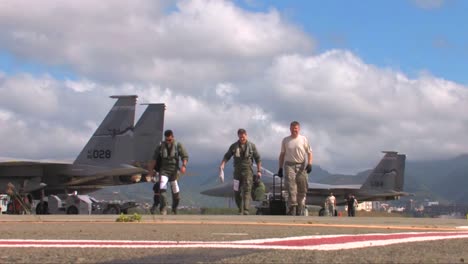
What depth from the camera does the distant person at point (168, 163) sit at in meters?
14.1

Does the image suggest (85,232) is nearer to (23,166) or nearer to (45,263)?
Result: (45,263)

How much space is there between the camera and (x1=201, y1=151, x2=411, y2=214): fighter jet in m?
51.8

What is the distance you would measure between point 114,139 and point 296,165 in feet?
79.7

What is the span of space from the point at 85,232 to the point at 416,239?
362 cm

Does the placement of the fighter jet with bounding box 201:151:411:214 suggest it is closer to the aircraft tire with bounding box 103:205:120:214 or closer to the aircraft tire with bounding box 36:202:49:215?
the aircraft tire with bounding box 103:205:120:214

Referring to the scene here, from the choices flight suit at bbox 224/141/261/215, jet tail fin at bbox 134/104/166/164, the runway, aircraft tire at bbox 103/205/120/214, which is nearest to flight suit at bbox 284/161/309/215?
flight suit at bbox 224/141/261/215

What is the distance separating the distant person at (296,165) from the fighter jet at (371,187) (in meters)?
32.0

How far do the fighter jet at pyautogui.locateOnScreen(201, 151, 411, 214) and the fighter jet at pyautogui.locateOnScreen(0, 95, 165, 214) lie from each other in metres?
11.3

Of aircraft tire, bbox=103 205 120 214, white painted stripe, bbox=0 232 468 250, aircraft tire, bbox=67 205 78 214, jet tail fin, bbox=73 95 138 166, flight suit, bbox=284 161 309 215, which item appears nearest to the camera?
white painted stripe, bbox=0 232 468 250

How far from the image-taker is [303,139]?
14.1 metres

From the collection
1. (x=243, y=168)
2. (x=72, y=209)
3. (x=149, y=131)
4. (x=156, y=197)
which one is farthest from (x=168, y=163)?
(x=149, y=131)

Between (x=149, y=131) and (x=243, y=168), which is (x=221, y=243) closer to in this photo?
(x=243, y=168)

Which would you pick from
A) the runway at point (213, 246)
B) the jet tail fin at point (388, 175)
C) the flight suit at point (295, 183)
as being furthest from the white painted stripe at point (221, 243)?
the jet tail fin at point (388, 175)

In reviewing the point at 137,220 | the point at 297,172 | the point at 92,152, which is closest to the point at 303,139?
the point at 297,172
